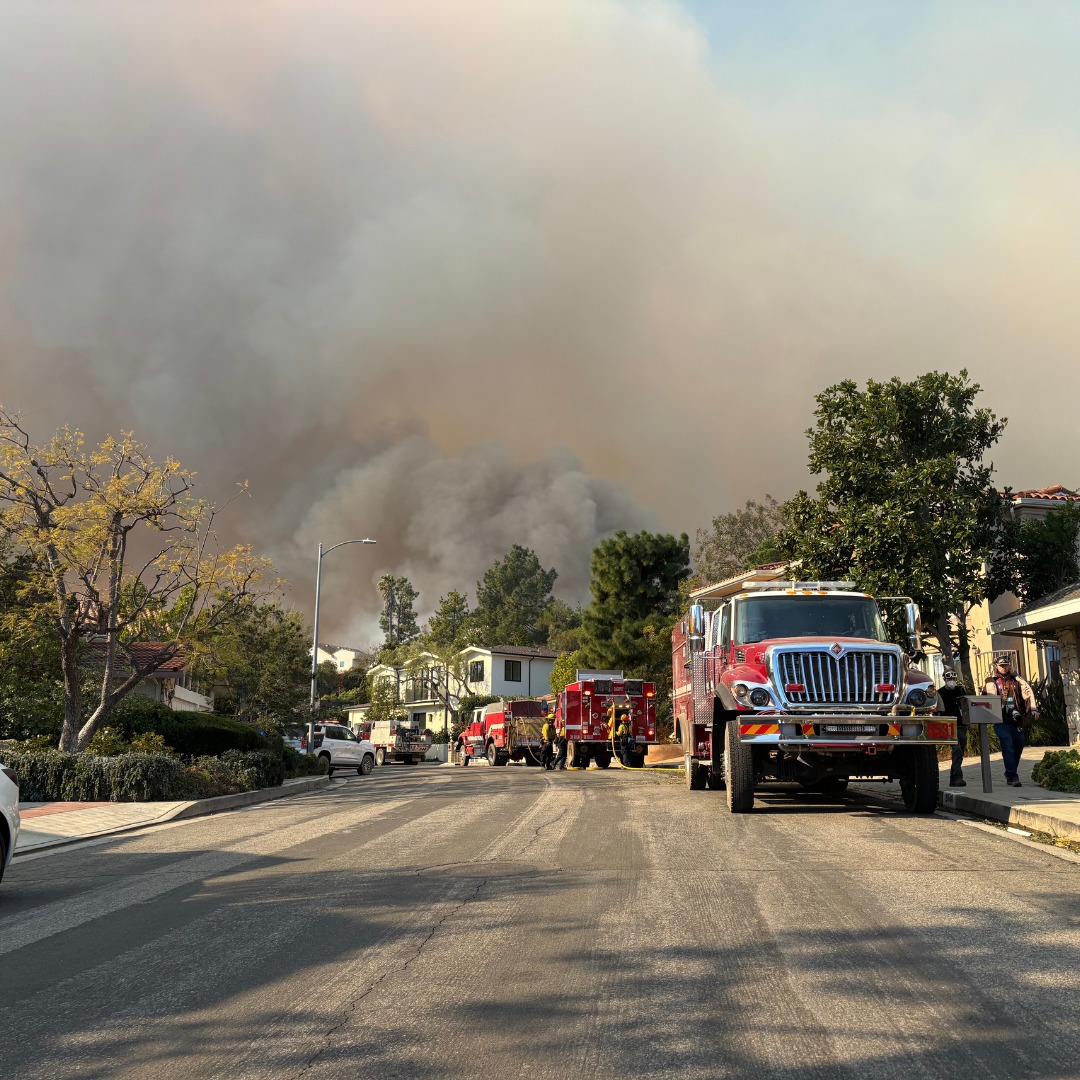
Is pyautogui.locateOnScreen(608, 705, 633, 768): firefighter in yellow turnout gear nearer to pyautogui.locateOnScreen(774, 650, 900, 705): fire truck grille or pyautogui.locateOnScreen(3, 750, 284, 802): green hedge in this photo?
pyautogui.locateOnScreen(3, 750, 284, 802): green hedge

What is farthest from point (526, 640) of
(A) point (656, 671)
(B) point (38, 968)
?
(B) point (38, 968)

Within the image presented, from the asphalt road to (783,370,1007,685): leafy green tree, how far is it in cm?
1102

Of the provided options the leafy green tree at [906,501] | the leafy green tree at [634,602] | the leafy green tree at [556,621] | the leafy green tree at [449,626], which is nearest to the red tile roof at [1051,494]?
the leafy green tree at [906,501]

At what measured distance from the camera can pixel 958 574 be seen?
2084 centimetres

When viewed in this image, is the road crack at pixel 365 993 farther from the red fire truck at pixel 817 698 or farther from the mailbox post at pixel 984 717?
the mailbox post at pixel 984 717

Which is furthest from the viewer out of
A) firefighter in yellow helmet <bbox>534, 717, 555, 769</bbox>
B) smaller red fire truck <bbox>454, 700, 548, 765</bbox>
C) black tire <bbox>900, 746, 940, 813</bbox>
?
smaller red fire truck <bbox>454, 700, 548, 765</bbox>

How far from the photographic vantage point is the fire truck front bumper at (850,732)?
12.0 meters

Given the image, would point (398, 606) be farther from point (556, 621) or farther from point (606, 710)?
point (606, 710)

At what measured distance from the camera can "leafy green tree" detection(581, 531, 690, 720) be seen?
156 feet

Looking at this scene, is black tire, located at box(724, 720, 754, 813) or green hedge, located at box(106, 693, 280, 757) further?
green hedge, located at box(106, 693, 280, 757)

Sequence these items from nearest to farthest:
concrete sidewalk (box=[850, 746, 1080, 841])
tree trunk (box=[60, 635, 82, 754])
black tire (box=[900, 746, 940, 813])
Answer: concrete sidewalk (box=[850, 746, 1080, 841])
black tire (box=[900, 746, 940, 813])
tree trunk (box=[60, 635, 82, 754])

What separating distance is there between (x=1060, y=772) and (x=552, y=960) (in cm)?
1143

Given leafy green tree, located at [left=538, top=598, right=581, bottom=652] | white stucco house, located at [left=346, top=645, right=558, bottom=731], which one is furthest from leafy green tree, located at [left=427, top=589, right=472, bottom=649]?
leafy green tree, located at [left=538, top=598, right=581, bottom=652]

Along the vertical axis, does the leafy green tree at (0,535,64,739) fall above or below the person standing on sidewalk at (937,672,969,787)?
above
